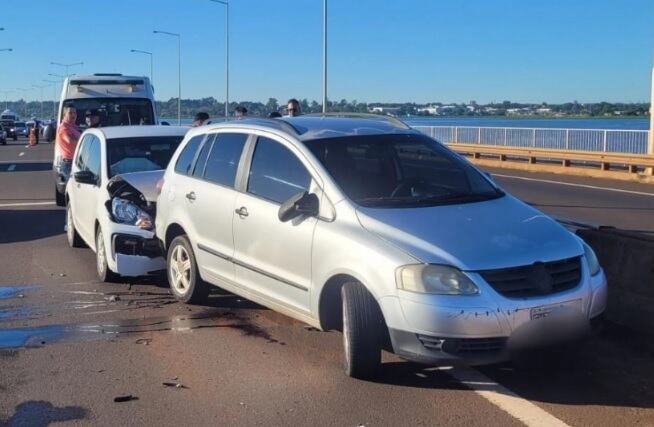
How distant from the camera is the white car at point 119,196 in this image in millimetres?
8711

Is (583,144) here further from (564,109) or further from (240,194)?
(564,109)

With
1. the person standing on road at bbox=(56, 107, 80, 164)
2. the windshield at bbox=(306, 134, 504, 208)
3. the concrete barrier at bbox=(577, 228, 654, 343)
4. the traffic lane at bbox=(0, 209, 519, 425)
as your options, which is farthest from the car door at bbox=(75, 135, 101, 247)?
the concrete barrier at bbox=(577, 228, 654, 343)

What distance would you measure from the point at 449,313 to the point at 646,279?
→ 7.82 feet

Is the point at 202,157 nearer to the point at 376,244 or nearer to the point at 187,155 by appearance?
the point at 187,155

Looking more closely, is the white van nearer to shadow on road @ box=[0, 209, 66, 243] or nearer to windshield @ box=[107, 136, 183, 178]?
shadow on road @ box=[0, 209, 66, 243]

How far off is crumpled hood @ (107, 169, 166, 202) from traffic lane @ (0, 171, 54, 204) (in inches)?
359

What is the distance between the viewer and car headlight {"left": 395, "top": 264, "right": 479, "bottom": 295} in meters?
5.14

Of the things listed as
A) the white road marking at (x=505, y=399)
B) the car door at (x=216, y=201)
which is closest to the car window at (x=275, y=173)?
the car door at (x=216, y=201)

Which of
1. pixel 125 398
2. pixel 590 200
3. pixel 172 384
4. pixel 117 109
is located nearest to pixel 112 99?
pixel 117 109

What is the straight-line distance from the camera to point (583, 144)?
29.2m

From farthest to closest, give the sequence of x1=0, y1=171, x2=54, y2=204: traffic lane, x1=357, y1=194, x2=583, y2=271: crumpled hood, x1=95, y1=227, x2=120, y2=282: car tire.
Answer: x1=0, y1=171, x2=54, y2=204: traffic lane → x1=95, y1=227, x2=120, y2=282: car tire → x1=357, y1=194, x2=583, y2=271: crumpled hood

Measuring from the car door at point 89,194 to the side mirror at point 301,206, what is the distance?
4.00 m

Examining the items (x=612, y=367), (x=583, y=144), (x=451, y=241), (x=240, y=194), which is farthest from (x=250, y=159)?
(x=583, y=144)

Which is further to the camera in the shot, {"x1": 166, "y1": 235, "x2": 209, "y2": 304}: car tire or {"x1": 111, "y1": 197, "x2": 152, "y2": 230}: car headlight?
{"x1": 111, "y1": 197, "x2": 152, "y2": 230}: car headlight
